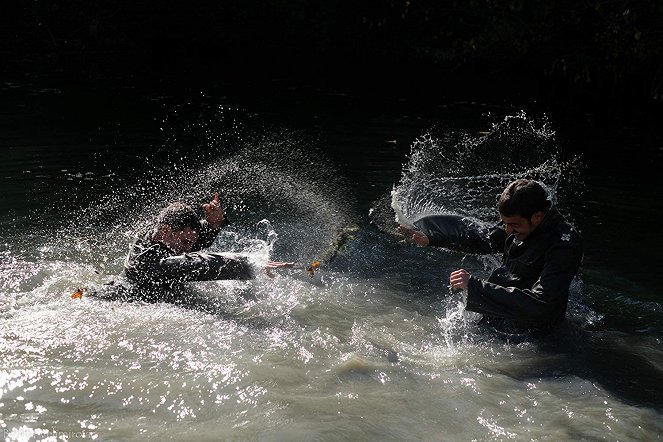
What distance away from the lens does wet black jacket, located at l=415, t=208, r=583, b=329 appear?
581 cm

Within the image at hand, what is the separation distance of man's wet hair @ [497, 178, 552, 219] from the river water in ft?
3.98

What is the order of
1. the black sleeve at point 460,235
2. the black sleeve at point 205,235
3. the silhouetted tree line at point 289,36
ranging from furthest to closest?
the silhouetted tree line at point 289,36 → the black sleeve at point 205,235 → the black sleeve at point 460,235

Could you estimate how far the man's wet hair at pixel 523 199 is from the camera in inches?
227

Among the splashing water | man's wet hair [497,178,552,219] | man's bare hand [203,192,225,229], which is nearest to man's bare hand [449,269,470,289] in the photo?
man's wet hair [497,178,552,219]

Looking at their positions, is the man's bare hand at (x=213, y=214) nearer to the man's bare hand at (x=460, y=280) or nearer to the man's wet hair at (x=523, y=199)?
the man's bare hand at (x=460, y=280)

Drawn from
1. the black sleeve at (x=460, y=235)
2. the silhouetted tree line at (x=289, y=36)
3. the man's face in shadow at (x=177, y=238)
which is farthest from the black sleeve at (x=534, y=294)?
the silhouetted tree line at (x=289, y=36)

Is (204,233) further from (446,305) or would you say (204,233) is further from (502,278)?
(502,278)

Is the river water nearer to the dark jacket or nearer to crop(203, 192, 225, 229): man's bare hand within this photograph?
the dark jacket

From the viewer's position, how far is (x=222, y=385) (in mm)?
5457

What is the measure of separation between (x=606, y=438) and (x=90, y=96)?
17.6 meters

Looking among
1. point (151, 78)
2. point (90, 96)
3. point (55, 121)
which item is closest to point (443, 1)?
point (151, 78)

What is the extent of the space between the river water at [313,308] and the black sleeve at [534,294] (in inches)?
18.5

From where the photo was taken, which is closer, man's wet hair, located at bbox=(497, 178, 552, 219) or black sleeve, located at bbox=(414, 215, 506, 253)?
man's wet hair, located at bbox=(497, 178, 552, 219)

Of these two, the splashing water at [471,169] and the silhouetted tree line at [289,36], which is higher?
the silhouetted tree line at [289,36]
